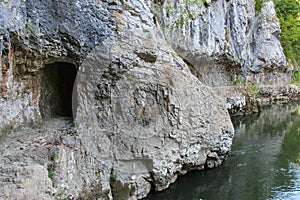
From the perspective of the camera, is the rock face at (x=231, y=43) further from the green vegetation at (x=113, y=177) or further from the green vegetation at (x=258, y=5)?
the green vegetation at (x=113, y=177)

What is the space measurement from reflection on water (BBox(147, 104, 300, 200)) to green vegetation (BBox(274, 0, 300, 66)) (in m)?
19.1

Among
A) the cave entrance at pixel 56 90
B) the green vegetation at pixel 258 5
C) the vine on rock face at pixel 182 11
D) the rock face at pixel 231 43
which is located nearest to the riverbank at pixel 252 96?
the rock face at pixel 231 43

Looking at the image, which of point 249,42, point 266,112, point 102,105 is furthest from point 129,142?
point 249,42

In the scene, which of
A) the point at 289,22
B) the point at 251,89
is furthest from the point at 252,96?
the point at 289,22

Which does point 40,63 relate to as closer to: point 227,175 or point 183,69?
point 183,69

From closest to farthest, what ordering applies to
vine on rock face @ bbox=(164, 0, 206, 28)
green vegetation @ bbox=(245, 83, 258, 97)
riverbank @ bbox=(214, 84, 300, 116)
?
vine on rock face @ bbox=(164, 0, 206, 28) < riverbank @ bbox=(214, 84, 300, 116) < green vegetation @ bbox=(245, 83, 258, 97)

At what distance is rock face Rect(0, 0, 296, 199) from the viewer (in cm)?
683

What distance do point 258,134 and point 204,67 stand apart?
5.75 meters

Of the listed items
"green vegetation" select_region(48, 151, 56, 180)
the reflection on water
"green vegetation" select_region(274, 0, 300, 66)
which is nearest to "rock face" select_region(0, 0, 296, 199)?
"green vegetation" select_region(48, 151, 56, 180)

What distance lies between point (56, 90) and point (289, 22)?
1157 inches

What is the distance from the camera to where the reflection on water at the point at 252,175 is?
925 centimetres

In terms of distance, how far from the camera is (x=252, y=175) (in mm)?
10594

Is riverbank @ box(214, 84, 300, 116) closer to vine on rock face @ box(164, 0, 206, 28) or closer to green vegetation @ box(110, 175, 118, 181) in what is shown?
vine on rock face @ box(164, 0, 206, 28)

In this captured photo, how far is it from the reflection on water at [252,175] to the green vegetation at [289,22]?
1906cm
